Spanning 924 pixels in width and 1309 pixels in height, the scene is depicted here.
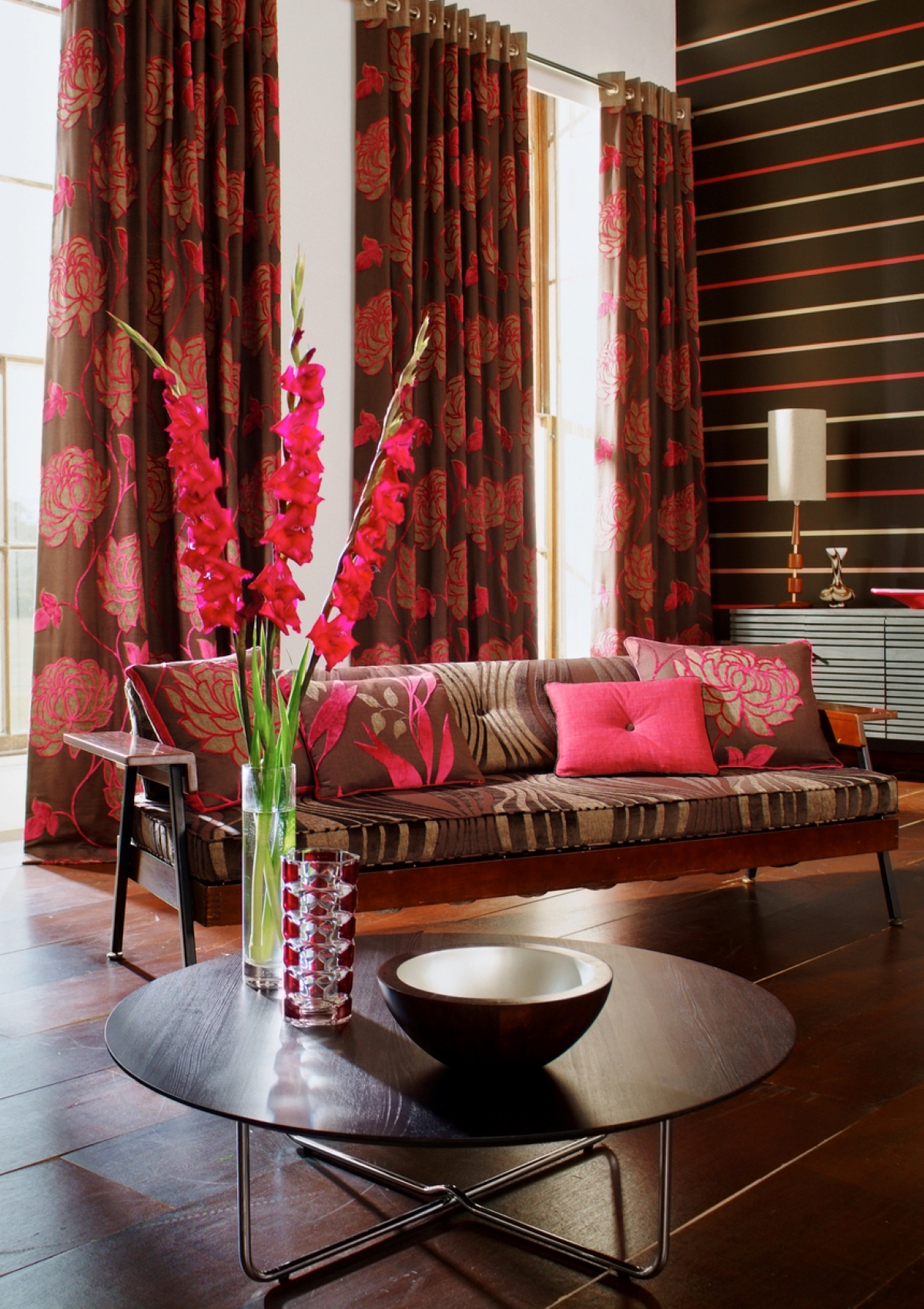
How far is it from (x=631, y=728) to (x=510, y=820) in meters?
0.68

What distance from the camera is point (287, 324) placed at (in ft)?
15.1

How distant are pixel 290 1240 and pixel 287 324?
349cm

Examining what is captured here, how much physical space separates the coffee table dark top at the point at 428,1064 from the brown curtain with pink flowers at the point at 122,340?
2.37 metres

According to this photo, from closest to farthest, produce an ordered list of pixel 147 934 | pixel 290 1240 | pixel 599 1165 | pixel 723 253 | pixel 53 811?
pixel 290 1240 → pixel 599 1165 → pixel 147 934 → pixel 53 811 → pixel 723 253

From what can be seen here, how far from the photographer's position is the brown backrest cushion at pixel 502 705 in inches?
136

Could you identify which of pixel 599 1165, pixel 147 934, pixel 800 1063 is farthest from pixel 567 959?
pixel 147 934

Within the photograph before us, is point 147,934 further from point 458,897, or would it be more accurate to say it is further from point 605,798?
point 605,798

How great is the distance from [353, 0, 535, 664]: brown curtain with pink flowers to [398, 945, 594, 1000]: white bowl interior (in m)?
3.11

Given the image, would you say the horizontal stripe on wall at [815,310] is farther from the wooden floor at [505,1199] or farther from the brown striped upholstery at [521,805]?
the wooden floor at [505,1199]

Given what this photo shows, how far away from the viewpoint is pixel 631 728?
3490 mm

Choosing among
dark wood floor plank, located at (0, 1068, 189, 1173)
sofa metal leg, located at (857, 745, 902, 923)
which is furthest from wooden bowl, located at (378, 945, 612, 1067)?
sofa metal leg, located at (857, 745, 902, 923)

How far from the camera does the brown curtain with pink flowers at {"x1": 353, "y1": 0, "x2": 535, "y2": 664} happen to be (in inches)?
186

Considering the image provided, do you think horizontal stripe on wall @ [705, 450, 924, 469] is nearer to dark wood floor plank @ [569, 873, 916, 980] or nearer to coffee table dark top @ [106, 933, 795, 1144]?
dark wood floor plank @ [569, 873, 916, 980]

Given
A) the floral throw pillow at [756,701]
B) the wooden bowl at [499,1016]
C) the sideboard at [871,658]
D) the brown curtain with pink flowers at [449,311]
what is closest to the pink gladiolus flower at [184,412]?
the wooden bowl at [499,1016]
